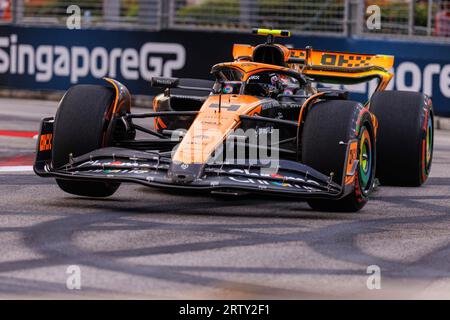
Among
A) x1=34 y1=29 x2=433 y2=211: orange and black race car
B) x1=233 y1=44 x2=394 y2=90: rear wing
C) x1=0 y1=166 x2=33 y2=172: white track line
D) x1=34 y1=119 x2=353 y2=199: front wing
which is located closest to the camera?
x1=34 y1=119 x2=353 y2=199: front wing

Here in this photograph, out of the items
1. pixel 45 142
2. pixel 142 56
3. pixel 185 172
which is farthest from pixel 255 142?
pixel 142 56

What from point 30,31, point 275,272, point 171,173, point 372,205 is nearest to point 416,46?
point 30,31

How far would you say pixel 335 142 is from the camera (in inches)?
368

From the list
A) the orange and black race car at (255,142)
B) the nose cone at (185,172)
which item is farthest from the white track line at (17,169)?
the nose cone at (185,172)

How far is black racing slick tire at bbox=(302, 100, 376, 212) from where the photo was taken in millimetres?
9328

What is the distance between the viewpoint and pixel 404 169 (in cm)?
1127

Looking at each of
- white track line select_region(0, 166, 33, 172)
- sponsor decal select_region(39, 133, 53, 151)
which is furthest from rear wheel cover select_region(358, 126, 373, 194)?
white track line select_region(0, 166, 33, 172)

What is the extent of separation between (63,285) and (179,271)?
76 centimetres

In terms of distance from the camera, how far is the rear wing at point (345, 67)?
1234cm

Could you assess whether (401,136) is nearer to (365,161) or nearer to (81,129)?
(365,161)

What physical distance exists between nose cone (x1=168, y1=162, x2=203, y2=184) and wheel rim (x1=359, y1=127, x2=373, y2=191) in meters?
1.37

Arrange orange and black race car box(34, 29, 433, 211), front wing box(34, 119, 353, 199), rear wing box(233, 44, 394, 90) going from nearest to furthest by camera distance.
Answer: front wing box(34, 119, 353, 199)
orange and black race car box(34, 29, 433, 211)
rear wing box(233, 44, 394, 90)

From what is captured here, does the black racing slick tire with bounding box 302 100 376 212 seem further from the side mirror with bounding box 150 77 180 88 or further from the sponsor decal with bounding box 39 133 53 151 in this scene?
the sponsor decal with bounding box 39 133 53 151

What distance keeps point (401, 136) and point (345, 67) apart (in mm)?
1582
